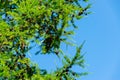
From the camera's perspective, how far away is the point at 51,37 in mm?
14609

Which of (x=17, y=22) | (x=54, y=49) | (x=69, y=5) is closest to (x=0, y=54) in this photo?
(x=17, y=22)

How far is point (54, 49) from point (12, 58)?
1880mm

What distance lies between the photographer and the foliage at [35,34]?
519 inches

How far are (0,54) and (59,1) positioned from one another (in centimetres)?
302

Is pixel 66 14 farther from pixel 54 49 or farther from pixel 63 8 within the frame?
pixel 54 49

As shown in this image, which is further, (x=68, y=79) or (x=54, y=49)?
(x=54, y=49)

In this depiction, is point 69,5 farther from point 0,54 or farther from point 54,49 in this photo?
point 0,54

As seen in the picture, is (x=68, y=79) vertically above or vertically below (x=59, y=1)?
below

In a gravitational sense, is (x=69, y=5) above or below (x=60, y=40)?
above

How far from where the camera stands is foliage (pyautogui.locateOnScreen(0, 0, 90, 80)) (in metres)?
13.2

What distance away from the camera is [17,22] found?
1406cm

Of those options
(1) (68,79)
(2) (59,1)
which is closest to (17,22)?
(2) (59,1)

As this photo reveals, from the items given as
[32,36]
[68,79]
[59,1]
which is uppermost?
[59,1]

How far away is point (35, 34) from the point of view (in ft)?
46.7
